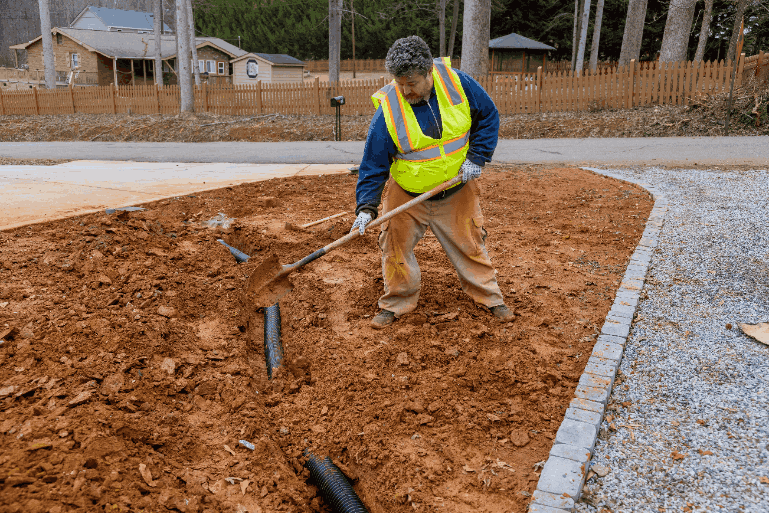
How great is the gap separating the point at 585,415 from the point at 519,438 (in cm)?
34

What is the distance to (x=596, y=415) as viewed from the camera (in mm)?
2875

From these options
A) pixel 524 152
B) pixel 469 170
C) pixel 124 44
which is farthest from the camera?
pixel 124 44

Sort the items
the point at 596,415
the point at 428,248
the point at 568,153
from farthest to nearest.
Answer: the point at 568,153
the point at 428,248
the point at 596,415

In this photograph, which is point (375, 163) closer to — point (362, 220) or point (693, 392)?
point (362, 220)

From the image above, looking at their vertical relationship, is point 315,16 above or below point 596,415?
above

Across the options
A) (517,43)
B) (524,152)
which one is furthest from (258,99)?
(517,43)

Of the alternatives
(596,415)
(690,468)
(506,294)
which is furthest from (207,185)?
(690,468)

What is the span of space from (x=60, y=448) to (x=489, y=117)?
2.89m

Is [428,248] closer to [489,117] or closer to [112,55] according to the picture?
[489,117]

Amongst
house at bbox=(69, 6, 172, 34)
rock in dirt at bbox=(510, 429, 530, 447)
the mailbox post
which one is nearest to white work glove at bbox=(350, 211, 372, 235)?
rock in dirt at bbox=(510, 429, 530, 447)

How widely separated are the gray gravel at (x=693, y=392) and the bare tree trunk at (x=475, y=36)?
9.44 m

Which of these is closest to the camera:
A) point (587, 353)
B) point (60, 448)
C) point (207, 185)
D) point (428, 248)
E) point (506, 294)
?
point (60, 448)

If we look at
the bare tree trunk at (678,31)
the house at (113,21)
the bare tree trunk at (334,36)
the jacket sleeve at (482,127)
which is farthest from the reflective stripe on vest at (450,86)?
the house at (113,21)

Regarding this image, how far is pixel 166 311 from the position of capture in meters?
3.98
